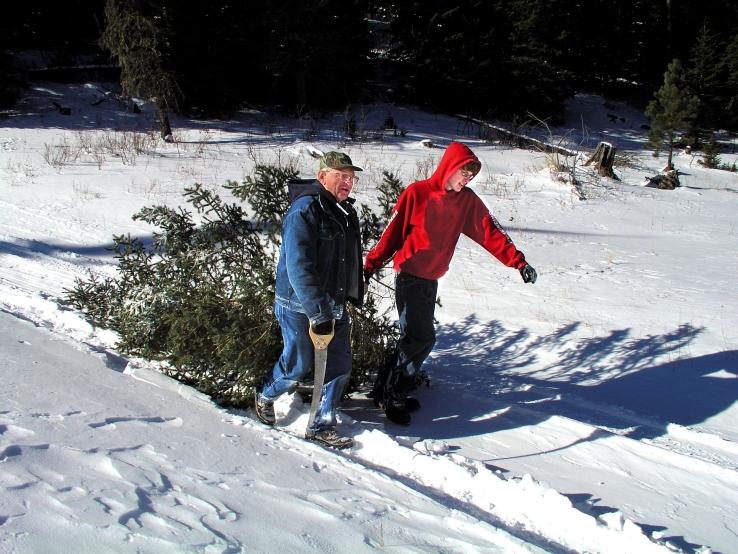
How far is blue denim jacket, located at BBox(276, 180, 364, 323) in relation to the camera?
3.68m

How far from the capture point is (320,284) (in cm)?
375

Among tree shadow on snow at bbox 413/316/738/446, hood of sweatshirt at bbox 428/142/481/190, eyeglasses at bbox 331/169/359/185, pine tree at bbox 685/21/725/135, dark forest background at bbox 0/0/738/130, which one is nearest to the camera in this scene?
eyeglasses at bbox 331/169/359/185

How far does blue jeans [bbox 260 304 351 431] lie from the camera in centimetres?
397

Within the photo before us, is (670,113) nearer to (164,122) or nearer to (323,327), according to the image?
(164,122)

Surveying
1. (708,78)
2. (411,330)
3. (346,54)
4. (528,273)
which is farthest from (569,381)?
(708,78)

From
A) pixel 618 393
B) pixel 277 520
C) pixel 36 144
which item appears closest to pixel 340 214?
pixel 277 520

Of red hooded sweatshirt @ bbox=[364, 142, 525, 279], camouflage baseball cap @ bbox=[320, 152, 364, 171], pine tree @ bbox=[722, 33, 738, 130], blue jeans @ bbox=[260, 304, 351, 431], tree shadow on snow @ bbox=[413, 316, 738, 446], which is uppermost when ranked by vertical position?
→ pine tree @ bbox=[722, 33, 738, 130]

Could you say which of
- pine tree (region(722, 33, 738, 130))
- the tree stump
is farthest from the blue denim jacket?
pine tree (region(722, 33, 738, 130))

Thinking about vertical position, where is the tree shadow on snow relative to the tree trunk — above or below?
below

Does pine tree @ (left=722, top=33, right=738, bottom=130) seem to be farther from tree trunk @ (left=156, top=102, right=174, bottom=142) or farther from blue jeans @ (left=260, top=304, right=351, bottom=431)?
blue jeans @ (left=260, top=304, right=351, bottom=431)

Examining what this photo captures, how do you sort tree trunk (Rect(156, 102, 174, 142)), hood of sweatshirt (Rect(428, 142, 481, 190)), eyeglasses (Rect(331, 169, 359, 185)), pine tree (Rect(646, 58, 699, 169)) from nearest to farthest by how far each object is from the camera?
eyeglasses (Rect(331, 169, 359, 185)), hood of sweatshirt (Rect(428, 142, 481, 190)), tree trunk (Rect(156, 102, 174, 142)), pine tree (Rect(646, 58, 699, 169))

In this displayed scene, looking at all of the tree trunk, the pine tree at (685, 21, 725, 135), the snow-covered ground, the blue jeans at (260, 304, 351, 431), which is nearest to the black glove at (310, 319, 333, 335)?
the blue jeans at (260, 304, 351, 431)

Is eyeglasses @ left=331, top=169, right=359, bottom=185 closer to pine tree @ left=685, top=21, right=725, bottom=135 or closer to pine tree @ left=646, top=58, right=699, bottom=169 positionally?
pine tree @ left=646, top=58, right=699, bottom=169

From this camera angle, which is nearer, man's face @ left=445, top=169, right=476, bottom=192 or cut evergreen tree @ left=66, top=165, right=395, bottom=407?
man's face @ left=445, top=169, right=476, bottom=192
